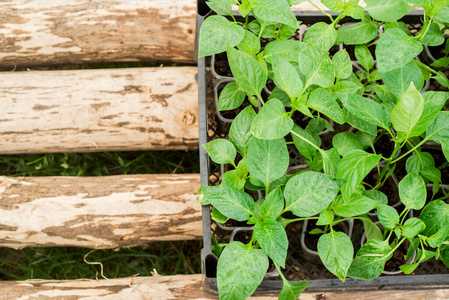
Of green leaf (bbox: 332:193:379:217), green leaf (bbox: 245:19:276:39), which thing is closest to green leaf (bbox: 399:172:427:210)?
green leaf (bbox: 332:193:379:217)

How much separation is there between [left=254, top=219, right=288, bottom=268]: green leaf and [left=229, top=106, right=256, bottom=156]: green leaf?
17cm

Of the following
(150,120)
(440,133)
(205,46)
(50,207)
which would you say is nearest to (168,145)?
(150,120)

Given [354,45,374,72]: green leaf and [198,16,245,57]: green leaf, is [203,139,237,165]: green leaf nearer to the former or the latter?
[198,16,245,57]: green leaf

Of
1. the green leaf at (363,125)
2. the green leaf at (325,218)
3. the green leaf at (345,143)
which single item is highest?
the green leaf at (363,125)

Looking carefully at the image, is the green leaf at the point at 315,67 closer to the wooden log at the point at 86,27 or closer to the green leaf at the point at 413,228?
the green leaf at the point at 413,228

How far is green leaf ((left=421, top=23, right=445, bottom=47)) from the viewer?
0.88 m

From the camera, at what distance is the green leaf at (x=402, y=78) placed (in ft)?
2.67

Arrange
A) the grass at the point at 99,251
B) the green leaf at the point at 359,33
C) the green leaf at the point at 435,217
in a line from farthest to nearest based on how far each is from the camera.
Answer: the grass at the point at 99,251 → the green leaf at the point at 359,33 → the green leaf at the point at 435,217

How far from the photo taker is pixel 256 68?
0.76m

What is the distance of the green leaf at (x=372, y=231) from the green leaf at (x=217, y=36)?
454mm

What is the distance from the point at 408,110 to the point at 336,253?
29 centimetres

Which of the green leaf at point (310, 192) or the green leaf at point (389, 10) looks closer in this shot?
the green leaf at point (310, 192)

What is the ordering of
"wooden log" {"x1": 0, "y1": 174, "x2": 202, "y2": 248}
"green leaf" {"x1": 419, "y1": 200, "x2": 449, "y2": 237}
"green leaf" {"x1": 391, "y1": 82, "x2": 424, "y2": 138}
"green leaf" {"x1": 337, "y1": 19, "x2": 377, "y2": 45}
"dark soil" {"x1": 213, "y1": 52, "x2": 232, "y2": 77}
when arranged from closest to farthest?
"green leaf" {"x1": 391, "y1": 82, "x2": 424, "y2": 138} → "green leaf" {"x1": 419, "y1": 200, "x2": 449, "y2": 237} → "green leaf" {"x1": 337, "y1": 19, "x2": 377, "y2": 45} → "dark soil" {"x1": 213, "y1": 52, "x2": 232, "y2": 77} → "wooden log" {"x1": 0, "y1": 174, "x2": 202, "y2": 248}

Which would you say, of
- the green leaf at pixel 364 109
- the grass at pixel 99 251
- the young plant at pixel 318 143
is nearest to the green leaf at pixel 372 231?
the young plant at pixel 318 143
